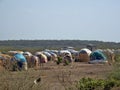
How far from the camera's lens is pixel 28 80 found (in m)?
9.58

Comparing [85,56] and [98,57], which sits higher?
[98,57]

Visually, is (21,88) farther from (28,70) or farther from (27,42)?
(27,42)

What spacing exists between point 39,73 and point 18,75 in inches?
24.3

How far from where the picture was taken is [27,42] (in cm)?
19975

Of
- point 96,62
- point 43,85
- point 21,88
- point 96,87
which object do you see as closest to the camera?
point 21,88

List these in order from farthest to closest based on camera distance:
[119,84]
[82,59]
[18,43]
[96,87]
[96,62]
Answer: [18,43], [82,59], [96,62], [119,84], [96,87]

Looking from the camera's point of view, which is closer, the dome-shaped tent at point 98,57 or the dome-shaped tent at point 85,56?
the dome-shaped tent at point 98,57

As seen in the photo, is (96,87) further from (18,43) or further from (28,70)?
(18,43)

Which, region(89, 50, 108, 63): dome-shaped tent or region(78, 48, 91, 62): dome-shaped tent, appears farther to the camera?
region(78, 48, 91, 62): dome-shaped tent

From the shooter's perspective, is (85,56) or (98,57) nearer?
(98,57)

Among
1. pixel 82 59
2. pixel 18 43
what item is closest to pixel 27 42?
pixel 18 43

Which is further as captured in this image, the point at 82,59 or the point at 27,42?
the point at 27,42

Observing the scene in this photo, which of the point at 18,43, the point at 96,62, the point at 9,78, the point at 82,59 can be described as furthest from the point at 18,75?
the point at 18,43

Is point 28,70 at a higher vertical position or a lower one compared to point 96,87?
higher
